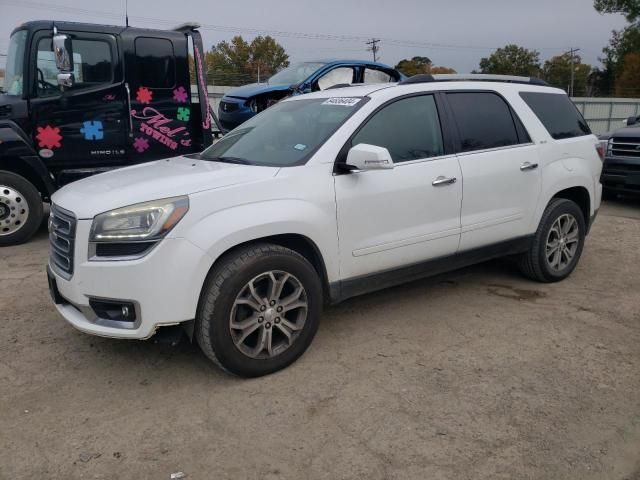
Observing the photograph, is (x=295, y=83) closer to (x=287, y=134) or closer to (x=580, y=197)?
(x=580, y=197)

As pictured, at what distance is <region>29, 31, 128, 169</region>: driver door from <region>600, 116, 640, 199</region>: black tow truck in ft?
24.2

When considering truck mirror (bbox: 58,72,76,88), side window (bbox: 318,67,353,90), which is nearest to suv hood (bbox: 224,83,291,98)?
side window (bbox: 318,67,353,90)

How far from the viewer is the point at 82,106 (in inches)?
260

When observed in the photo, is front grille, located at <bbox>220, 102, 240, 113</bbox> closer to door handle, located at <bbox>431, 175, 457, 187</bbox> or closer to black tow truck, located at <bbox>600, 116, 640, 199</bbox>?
black tow truck, located at <bbox>600, 116, 640, 199</bbox>

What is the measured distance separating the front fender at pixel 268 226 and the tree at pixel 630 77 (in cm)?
6153

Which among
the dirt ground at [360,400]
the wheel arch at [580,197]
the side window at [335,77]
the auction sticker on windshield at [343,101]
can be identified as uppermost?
the side window at [335,77]

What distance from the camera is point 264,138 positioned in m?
4.14

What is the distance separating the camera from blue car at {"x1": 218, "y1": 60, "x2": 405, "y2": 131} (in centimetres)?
1032

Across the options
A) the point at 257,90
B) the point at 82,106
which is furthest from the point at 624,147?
the point at 82,106

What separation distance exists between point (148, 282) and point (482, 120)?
2.90 meters

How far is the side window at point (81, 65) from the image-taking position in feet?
21.0

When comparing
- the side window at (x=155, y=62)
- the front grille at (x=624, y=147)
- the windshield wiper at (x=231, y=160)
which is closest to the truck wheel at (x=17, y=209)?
the side window at (x=155, y=62)

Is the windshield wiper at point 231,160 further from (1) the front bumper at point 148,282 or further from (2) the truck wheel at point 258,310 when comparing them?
(1) the front bumper at point 148,282

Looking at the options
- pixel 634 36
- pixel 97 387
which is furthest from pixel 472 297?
pixel 634 36
